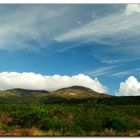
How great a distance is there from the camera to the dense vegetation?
57.4 feet

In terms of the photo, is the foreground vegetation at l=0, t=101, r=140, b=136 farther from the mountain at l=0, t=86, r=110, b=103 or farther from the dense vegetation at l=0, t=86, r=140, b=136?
the mountain at l=0, t=86, r=110, b=103

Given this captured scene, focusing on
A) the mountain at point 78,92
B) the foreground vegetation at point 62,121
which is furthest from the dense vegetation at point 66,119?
the mountain at point 78,92

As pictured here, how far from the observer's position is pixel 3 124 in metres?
17.8

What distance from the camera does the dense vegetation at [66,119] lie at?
57.4 ft

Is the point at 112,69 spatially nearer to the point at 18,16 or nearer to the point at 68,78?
the point at 68,78

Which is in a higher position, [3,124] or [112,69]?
[112,69]

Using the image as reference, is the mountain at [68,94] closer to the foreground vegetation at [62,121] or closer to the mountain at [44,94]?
the mountain at [44,94]

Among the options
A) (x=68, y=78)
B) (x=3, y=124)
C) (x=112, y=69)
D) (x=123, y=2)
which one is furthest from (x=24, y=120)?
(x=123, y=2)

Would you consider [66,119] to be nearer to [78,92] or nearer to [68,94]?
[78,92]

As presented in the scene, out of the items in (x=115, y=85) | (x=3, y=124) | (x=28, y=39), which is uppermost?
(x=28, y=39)

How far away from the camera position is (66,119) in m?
17.9

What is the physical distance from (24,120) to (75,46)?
2495 mm

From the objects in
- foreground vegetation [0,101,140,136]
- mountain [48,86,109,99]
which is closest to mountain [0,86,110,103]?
mountain [48,86,109,99]

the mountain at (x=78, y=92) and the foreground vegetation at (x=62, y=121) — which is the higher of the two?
the mountain at (x=78, y=92)
